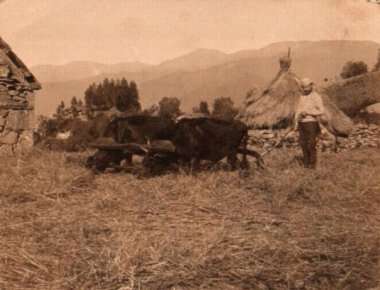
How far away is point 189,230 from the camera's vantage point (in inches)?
190

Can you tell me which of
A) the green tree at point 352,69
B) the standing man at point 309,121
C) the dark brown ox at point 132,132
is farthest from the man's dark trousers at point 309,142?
the green tree at point 352,69

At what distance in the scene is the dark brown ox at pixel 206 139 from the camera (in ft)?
25.8

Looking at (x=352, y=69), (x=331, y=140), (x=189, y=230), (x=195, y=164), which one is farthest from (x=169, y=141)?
(x=352, y=69)

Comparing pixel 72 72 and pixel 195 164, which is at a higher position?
pixel 72 72

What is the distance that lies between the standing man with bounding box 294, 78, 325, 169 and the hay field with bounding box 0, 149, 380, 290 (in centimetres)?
97

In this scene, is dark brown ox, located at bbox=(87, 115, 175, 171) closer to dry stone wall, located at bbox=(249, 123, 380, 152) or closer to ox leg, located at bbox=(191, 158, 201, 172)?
ox leg, located at bbox=(191, 158, 201, 172)

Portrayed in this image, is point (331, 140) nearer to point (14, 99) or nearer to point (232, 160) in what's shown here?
point (232, 160)

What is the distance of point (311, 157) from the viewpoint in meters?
8.70

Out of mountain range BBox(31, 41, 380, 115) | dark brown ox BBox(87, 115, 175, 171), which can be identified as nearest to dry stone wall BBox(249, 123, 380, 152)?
dark brown ox BBox(87, 115, 175, 171)

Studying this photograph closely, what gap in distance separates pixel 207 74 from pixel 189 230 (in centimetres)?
6391

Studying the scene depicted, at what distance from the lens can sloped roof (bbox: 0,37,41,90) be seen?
11305mm

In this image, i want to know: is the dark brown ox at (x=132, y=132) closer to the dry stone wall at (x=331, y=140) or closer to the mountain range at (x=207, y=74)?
the dry stone wall at (x=331, y=140)

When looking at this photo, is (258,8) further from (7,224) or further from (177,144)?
(7,224)

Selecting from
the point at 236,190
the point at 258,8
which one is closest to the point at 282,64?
the point at 258,8
